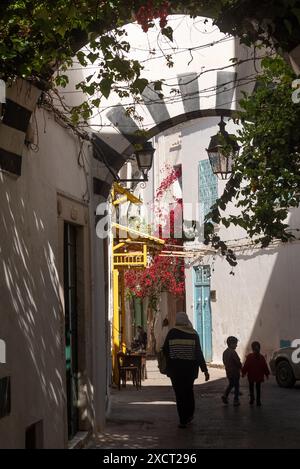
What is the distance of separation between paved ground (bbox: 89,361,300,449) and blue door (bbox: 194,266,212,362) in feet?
24.6

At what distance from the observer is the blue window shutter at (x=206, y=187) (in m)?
24.2

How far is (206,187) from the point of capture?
24.7 metres

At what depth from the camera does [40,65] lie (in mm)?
6508

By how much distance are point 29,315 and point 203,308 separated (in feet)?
59.9

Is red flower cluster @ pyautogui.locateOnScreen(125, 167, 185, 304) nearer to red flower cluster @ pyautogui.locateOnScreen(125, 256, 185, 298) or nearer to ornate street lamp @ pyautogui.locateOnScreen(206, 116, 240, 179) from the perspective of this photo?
red flower cluster @ pyautogui.locateOnScreen(125, 256, 185, 298)

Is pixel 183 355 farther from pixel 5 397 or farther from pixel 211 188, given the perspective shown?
pixel 211 188

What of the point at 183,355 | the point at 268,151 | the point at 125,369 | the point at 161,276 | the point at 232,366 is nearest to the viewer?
the point at 268,151

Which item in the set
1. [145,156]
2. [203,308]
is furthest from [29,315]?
[203,308]

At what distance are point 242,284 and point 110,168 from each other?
12.7 m

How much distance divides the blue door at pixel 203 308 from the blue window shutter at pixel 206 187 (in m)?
1.93

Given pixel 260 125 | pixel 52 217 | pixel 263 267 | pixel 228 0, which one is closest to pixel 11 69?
pixel 228 0

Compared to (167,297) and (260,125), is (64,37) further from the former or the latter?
(167,297)

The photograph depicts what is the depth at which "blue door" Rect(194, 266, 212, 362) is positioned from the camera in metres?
25.0

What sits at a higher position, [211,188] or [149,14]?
[211,188]
